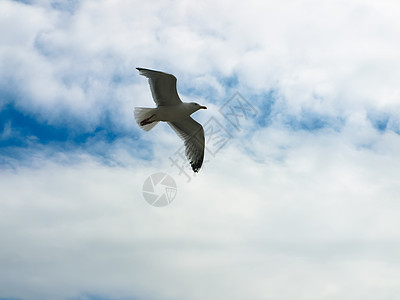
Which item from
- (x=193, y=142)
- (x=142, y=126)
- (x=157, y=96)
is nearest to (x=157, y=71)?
(x=157, y=96)

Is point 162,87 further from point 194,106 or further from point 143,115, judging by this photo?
point 194,106

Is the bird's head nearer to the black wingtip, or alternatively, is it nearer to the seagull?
the seagull

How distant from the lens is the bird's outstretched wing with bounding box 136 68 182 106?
10898 mm

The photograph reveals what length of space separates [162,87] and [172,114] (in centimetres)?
89

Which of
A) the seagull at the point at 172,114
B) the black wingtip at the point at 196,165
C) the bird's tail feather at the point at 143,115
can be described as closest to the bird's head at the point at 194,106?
the seagull at the point at 172,114

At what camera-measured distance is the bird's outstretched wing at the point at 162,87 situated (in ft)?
35.8

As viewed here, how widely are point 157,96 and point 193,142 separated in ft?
6.31

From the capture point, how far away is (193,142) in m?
12.7

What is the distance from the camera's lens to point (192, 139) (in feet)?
41.6

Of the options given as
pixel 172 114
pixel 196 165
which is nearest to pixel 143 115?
pixel 172 114

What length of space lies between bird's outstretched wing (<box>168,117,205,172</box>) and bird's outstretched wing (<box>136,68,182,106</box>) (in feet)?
3.26

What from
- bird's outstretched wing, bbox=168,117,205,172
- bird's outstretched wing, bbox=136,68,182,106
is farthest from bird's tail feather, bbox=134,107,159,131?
bird's outstretched wing, bbox=168,117,205,172

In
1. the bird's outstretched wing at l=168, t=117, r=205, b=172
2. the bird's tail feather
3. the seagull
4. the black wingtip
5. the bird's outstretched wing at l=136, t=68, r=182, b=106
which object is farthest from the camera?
the black wingtip

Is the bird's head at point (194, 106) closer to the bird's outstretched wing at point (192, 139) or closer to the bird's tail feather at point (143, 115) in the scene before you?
the bird's outstretched wing at point (192, 139)
